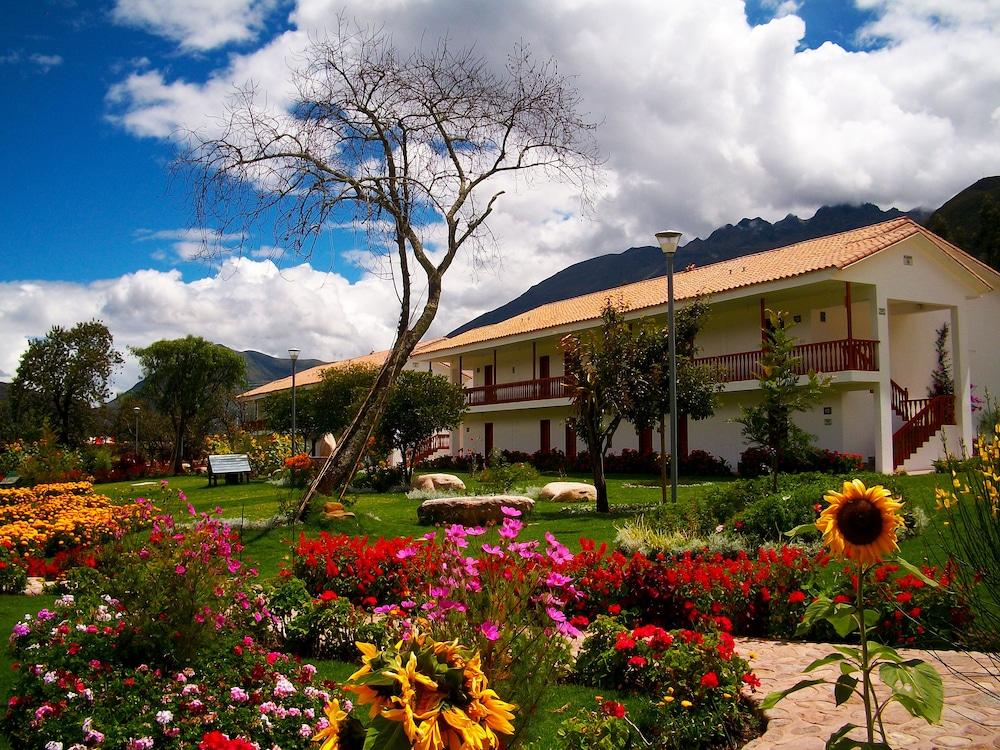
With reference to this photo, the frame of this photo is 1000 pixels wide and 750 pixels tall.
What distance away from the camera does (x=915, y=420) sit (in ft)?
71.1

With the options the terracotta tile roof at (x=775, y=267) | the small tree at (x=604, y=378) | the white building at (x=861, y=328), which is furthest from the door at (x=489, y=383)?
the small tree at (x=604, y=378)

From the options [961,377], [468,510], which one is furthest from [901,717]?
[961,377]

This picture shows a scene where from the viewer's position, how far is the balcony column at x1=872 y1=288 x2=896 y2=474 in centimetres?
2027

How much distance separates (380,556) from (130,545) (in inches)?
109

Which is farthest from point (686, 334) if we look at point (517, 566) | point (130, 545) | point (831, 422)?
point (517, 566)

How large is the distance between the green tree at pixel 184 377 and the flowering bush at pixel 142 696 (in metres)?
37.9

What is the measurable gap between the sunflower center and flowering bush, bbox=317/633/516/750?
1.45 m

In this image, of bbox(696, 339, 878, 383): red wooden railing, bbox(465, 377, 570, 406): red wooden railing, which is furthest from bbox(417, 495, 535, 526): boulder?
bbox(465, 377, 570, 406): red wooden railing

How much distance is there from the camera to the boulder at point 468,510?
13.9 m

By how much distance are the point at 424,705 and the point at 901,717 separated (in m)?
3.67

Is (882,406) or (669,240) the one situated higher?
(669,240)

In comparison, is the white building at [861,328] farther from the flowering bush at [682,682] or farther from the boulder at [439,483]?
the flowering bush at [682,682]

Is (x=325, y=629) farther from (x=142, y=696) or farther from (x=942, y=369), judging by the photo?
(x=942, y=369)

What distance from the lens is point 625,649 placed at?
5223 millimetres
